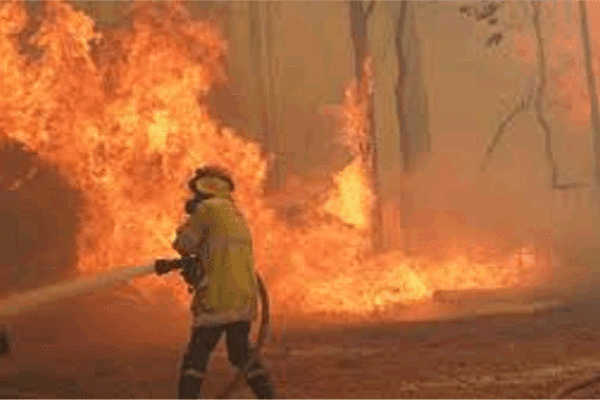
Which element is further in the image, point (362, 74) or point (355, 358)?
point (362, 74)

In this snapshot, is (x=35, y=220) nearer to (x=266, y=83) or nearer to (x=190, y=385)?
(x=266, y=83)

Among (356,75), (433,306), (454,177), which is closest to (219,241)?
(433,306)

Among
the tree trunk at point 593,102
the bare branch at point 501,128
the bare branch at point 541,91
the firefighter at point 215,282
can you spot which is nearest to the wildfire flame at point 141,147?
the firefighter at point 215,282

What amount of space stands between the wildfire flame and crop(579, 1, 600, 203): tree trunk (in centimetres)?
1163

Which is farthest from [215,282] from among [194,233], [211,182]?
[211,182]

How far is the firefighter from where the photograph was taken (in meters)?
6.75

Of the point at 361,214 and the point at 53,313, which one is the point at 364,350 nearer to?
the point at 53,313

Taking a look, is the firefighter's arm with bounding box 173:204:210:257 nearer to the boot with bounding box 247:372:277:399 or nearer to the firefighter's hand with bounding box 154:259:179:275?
the firefighter's hand with bounding box 154:259:179:275

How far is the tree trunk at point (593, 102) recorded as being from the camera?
28109 mm

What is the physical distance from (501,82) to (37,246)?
49.8ft

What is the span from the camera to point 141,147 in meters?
15.7

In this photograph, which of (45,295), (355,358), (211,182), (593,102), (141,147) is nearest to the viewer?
(211,182)

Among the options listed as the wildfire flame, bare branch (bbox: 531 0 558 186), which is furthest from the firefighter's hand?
bare branch (bbox: 531 0 558 186)

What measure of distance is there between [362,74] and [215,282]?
1672 centimetres
